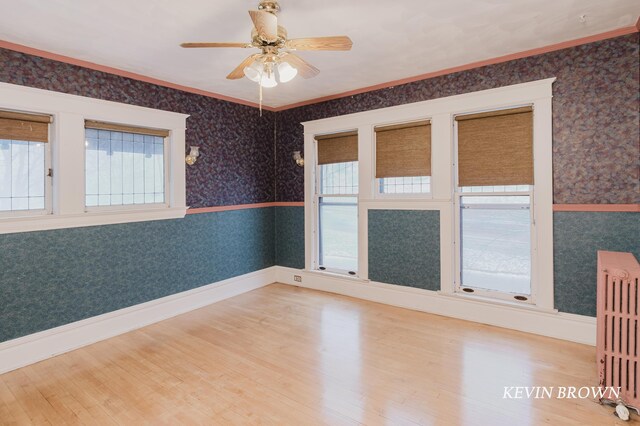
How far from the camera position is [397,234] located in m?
4.20

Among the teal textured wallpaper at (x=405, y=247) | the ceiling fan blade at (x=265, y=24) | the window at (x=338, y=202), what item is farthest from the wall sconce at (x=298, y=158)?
the ceiling fan blade at (x=265, y=24)

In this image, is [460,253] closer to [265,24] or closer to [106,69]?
[265,24]

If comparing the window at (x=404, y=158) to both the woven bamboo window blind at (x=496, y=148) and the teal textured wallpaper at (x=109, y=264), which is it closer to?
the woven bamboo window blind at (x=496, y=148)

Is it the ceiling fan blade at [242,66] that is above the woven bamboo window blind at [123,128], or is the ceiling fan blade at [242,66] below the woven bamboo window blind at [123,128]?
above

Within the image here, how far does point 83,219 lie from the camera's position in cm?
329

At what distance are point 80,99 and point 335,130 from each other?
285 centimetres

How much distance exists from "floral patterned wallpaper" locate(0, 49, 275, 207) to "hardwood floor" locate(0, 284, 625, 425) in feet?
5.86

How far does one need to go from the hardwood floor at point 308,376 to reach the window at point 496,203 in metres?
0.55

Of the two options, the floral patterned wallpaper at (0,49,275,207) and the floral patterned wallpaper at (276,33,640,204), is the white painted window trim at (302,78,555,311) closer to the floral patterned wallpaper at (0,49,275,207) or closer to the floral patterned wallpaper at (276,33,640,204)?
the floral patterned wallpaper at (276,33,640,204)

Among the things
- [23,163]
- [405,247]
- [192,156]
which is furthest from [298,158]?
[23,163]

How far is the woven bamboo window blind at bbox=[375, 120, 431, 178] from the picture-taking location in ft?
13.0

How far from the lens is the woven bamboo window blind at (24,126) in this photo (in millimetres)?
2852

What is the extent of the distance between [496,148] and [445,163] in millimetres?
520

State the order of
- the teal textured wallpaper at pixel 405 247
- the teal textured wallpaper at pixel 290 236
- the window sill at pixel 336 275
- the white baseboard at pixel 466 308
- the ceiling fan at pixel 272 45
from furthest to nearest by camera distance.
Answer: the teal textured wallpaper at pixel 290 236
the window sill at pixel 336 275
the teal textured wallpaper at pixel 405 247
the white baseboard at pixel 466 308
the ceiling fan at pixel 272 45
